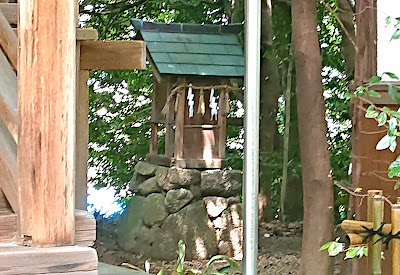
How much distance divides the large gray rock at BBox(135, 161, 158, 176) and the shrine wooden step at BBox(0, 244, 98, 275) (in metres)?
4.69

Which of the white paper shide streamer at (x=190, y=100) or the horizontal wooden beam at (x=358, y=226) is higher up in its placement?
the white paper shide streamer at (x=190, y=100)

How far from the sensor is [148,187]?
637 cm

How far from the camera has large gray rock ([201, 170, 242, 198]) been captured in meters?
6.10

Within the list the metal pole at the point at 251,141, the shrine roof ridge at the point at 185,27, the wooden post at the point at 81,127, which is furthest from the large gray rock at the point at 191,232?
the metal pole at the point at 251,141

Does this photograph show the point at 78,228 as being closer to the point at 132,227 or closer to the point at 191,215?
the point at 191,215

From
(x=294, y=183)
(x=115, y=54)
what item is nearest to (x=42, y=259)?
(x=115, y=54)

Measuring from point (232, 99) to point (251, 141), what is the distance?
6.38 meters

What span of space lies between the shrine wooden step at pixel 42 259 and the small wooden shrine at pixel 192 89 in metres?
4.22

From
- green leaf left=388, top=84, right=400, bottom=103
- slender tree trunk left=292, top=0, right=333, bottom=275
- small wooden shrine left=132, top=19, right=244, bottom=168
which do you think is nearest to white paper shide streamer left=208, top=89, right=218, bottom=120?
small wooden shrine left=132, top=19, right=244, bottom=168

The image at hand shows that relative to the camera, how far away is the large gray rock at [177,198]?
20.0ft

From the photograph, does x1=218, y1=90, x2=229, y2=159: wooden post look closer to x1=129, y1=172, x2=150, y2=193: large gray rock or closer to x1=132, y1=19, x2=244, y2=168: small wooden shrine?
x1=132, y1=19, x2=244, y2=168: small wooden shrine

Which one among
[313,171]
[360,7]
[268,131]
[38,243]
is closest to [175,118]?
[268,131]

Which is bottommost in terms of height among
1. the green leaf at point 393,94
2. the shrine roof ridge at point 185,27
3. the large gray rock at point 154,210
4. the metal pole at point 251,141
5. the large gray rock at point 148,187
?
the large gray rock at point 154,210

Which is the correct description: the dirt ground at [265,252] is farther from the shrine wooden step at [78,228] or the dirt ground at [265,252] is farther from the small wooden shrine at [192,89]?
the shrine wooden step at [78,228]
